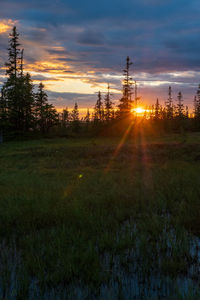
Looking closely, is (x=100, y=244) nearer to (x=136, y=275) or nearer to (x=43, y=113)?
Answer: (x=136, y=275)

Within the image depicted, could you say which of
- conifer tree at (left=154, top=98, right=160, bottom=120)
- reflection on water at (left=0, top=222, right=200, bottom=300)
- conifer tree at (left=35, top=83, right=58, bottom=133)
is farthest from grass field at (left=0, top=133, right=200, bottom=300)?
conifer tree at (left=154, top=98, right=160, bottom=120)

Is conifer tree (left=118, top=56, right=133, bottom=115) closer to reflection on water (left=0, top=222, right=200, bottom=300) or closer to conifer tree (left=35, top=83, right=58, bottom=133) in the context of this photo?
conifer tree (left=35, top=83, right=58, bottom=133)

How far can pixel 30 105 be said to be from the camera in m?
50.2

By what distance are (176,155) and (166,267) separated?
61.3ft

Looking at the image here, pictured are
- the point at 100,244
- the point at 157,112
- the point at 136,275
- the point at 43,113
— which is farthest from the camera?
the point at 157,112

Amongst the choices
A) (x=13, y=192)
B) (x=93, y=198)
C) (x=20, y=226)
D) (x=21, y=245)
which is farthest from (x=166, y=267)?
(x=13, y=192)

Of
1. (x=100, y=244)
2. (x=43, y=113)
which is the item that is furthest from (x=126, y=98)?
(x=100, y=244)

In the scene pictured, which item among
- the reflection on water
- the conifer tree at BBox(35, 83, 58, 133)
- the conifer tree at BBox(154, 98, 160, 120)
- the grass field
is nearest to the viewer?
the reflection on water

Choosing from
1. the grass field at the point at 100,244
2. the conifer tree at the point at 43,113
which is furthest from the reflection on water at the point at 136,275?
the conifer tree at the point at 43,113

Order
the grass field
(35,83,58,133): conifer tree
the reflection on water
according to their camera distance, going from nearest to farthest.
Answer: the reflection on water, the grass field, (35,83,58,133): conifer tree

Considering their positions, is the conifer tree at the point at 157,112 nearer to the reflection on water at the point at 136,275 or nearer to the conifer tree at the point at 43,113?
the conifer tree at the point at 43,113

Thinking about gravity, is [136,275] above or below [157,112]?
below

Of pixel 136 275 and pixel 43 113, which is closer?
pixel 136 275

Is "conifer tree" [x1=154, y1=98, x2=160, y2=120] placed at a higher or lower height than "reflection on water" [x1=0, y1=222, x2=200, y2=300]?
higher
